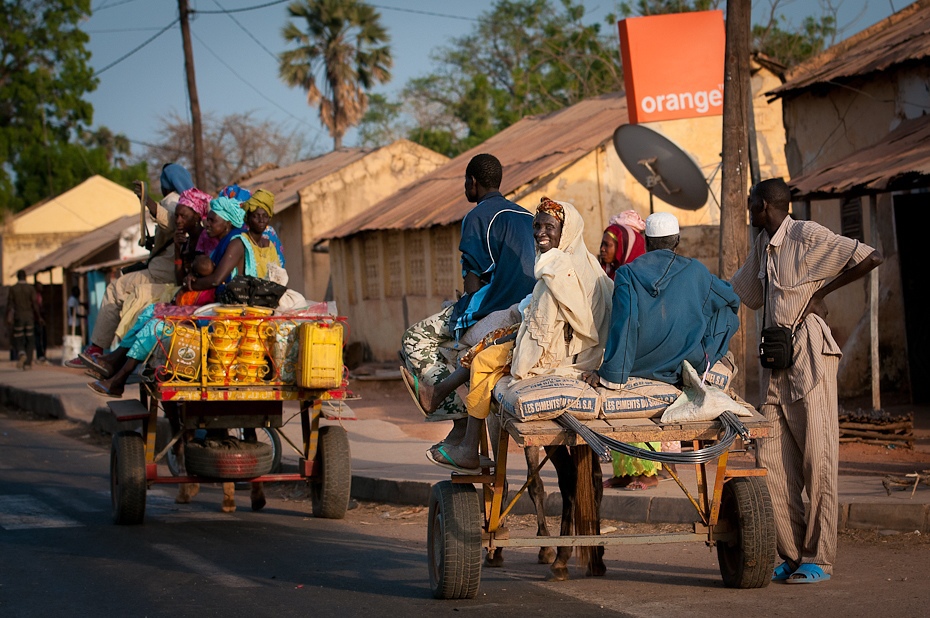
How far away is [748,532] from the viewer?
17.6ft

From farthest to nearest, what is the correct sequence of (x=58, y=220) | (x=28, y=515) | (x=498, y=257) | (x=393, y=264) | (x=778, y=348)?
(x=58, y=220) < (x=393, y=264) < (x=28, y=515) < (x=498, y=257) < (x=778, y=348)

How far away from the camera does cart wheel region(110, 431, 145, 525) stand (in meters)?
8.17

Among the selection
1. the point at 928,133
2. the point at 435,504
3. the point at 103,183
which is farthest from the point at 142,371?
the point at 103,183

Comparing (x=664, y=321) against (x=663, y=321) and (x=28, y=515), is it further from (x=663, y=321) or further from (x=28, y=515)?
(x=28, y=515)

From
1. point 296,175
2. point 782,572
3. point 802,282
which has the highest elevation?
point 296,175

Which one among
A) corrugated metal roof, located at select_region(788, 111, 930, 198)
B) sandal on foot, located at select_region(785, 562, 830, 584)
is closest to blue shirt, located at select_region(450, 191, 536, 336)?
sandal on foot, located at select_region(785, 562, 830, 584)

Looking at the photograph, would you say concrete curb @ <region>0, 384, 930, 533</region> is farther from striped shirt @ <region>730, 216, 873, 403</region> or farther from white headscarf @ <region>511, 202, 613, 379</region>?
white headscarf @ <region>511, 202, 613, 379</region>

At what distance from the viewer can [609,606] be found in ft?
17.8

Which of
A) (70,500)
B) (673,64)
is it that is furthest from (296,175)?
(70,500)

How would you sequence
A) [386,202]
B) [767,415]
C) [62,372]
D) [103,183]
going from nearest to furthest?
1. [767,415]
2. [386,202]
3. [62,372]
4. [103,183]

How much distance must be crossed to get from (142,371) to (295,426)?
639 centimetres

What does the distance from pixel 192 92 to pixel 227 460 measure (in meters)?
16.6

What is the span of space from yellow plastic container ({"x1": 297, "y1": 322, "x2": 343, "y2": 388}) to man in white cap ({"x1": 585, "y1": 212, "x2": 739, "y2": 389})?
2.78 metres

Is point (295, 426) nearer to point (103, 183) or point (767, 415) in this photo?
point (767, 415)
